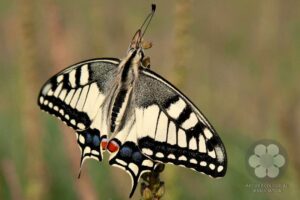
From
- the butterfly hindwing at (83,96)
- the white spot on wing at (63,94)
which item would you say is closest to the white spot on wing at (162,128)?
the butterfly hindwing at (83,96)

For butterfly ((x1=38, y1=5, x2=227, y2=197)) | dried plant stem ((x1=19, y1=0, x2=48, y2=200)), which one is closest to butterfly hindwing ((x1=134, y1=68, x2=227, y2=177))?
butterfly ((x1=38, y1=5, x2=227, y2=197))

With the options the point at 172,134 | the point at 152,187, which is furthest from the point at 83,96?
the point at 152,187

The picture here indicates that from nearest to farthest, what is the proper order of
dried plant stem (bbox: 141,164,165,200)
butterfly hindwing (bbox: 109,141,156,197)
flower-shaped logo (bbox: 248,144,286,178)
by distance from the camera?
dried plant stem (bbox: 141,164,165,200) < butterfly hindwing (bbox: 109,141,156,197) < flower-shaped logo (bbox: 248,144,286,178)

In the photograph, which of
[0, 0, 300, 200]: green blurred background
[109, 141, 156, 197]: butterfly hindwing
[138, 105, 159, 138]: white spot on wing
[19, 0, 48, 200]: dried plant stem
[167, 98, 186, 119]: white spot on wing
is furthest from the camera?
[19, 0, 48, 200]: dried plant stem

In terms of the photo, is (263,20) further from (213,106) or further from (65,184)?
(65,184)

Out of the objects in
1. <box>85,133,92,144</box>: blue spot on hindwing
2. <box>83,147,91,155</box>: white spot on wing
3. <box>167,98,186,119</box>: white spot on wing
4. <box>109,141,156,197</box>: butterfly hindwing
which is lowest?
<box>109,141,156,197</box>: butterfly hindwing

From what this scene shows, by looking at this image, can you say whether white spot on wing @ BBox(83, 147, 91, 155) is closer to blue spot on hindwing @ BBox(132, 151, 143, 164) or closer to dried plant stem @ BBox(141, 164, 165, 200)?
blue spot on hindwing @ BBox(132, 151, 143, 164)

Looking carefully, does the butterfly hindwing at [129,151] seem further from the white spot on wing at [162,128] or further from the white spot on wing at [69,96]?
the white spot on wing at [69,96]

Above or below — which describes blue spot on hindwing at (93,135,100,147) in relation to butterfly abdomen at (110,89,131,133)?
below
